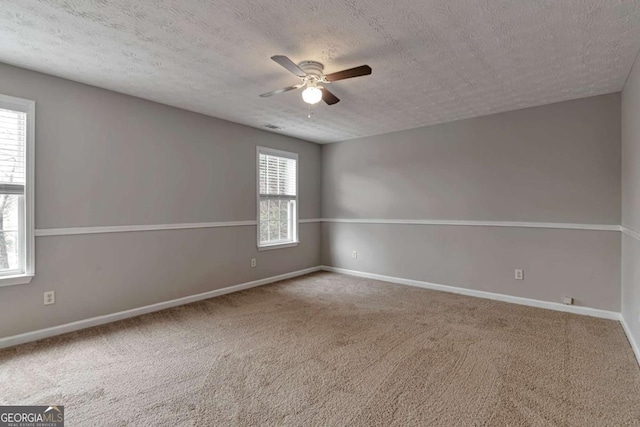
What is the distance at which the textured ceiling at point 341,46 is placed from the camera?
6.38 ft

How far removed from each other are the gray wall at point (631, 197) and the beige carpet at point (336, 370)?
0.34 metres

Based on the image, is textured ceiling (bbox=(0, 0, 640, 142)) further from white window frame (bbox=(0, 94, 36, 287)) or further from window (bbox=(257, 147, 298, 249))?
window (bbox=(257, 147, 298, 249))

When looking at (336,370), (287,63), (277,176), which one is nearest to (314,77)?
(287,63)

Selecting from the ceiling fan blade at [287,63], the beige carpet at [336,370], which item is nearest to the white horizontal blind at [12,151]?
the beige carpet at [336,370]

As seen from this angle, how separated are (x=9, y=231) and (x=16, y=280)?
1.43ft

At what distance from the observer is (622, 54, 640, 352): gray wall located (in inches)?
99.0

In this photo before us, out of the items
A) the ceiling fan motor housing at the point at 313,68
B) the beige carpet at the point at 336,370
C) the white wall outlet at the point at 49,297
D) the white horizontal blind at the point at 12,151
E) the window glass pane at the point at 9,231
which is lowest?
the beige carpet at the point at 336,370

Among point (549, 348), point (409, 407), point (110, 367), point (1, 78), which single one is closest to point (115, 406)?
point (110, 367)

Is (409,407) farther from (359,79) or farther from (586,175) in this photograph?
(586,175)

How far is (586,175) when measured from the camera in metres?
3.49

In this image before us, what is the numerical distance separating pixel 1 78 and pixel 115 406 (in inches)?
113

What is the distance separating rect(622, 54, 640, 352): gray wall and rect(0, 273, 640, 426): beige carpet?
34 cm

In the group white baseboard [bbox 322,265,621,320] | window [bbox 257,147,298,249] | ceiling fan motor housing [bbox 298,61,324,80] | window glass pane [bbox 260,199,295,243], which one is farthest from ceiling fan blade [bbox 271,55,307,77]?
white baseboard [bbox 322,265,621,320]

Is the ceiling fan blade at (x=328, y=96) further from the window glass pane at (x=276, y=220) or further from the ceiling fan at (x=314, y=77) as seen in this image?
the window glass pane at (x=276, y=220)
